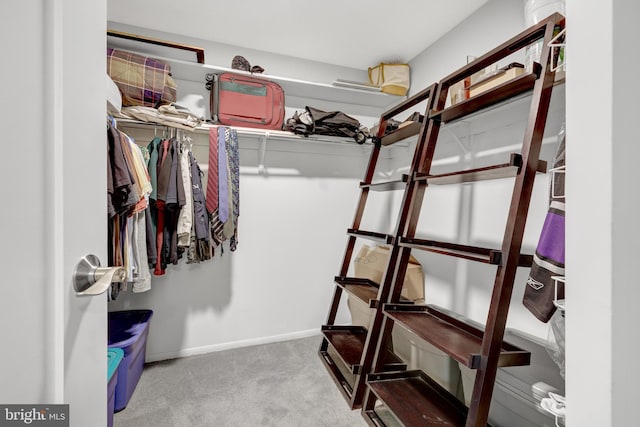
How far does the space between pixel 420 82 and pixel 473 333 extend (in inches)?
77.9

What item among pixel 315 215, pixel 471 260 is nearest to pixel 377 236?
pixel 471 260

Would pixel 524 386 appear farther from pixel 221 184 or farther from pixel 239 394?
pixel 221 184

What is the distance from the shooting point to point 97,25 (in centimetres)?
56

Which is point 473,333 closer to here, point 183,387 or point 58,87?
point 58,87

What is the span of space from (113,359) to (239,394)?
2.43ft

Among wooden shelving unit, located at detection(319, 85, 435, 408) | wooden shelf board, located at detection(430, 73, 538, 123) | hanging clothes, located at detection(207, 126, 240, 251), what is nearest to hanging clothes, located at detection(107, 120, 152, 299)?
hanging clothes, located at detection(207, 126, 240, 251)

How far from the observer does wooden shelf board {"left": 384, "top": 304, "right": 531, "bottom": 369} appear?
1093 millimetres

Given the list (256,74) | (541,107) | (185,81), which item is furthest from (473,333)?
(185,81)

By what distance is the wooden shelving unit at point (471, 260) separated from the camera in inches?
42.8

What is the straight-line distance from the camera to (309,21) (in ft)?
6.56

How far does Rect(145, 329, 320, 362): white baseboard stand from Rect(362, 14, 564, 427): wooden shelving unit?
1.11 meters

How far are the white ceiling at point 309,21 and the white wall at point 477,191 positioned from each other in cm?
17
